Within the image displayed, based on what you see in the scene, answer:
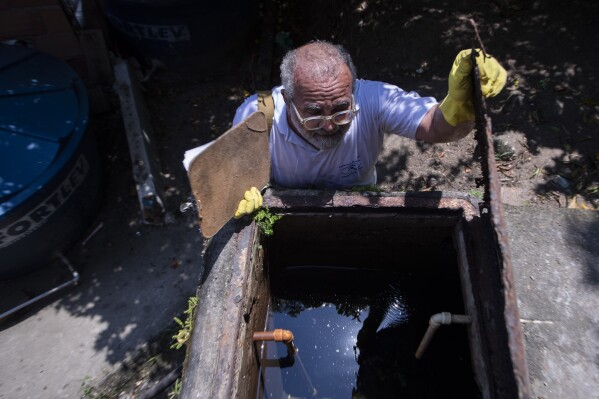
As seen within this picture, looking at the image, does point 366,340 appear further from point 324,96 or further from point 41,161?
point 41,161

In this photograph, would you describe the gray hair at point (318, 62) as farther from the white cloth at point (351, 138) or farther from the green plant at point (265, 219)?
the green plant at point (265, 219)

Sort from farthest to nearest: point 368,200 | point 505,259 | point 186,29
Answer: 1. point 186,29
2. point 368,200
3. point 505,259

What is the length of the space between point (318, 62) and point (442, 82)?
3008 mm

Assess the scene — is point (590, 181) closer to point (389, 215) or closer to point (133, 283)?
point (389, 215)

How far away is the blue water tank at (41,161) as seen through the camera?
3.59 m

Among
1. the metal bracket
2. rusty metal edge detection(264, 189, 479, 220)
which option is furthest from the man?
the metal bracket

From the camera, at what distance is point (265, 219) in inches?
90.8

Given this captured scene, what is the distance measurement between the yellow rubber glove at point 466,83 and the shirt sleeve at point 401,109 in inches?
10.1

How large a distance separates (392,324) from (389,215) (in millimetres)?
880

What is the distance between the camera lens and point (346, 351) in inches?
107

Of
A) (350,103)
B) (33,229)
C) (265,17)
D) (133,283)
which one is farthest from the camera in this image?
(265,17)

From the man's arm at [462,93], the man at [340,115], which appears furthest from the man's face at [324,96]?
the man's arm at [462,93]

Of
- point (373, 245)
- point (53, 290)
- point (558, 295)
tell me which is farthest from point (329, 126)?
point (53, 290)

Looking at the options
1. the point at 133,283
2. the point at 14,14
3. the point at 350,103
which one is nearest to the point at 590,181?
the point at 350,103
